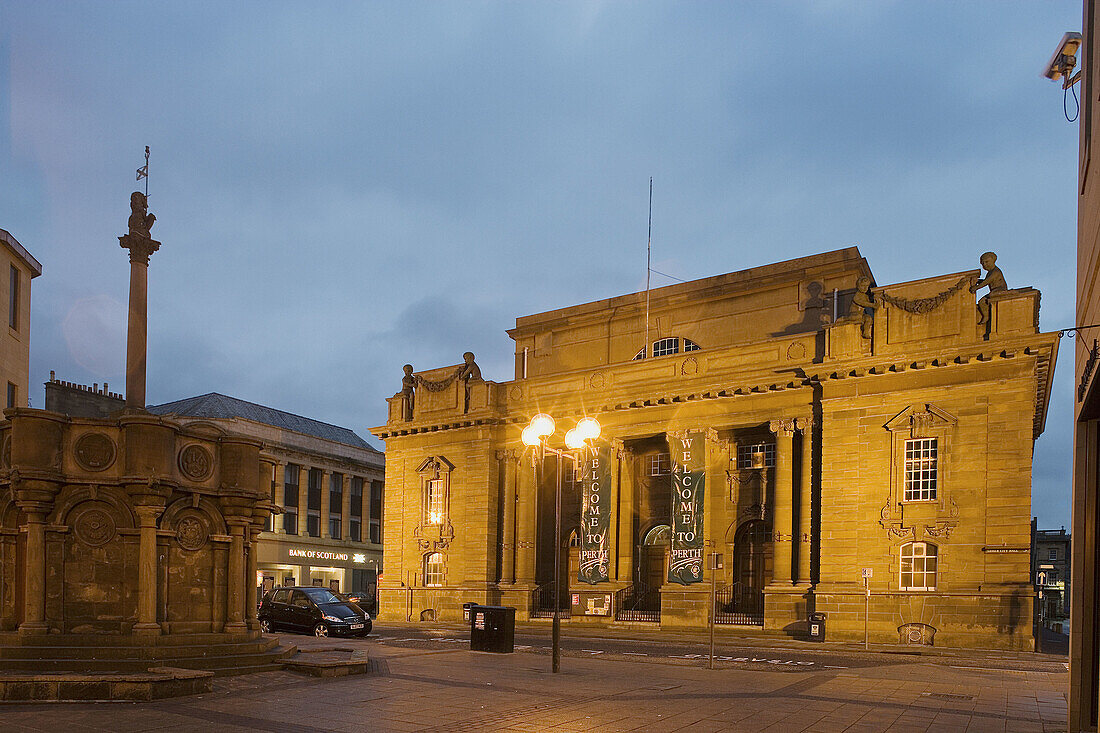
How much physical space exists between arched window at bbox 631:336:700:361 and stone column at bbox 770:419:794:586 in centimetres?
960

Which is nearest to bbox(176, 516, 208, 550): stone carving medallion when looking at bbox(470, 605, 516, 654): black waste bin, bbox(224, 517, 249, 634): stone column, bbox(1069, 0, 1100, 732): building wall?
bbox(224, 517, 249, 634): stone column

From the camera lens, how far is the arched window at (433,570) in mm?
47312

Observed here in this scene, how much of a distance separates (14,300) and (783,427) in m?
32.9

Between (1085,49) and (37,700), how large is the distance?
16.6 metres

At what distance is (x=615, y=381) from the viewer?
42.8 meters

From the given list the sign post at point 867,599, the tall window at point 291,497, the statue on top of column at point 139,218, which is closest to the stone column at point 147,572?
the statue on top of column at point 139,218

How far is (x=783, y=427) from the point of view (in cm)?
3681

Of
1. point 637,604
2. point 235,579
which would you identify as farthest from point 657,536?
point 235,579

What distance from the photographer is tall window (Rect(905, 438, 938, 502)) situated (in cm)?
3275

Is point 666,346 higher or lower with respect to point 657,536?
higher

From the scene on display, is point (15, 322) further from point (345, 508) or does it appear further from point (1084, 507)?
point (345, 508)

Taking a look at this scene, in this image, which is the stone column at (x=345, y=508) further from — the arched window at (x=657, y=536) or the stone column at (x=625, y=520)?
the stone column at (x=625, y=520)

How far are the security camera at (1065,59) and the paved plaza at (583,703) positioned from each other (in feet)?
30.7

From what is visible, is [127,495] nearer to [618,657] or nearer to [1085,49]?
[618,657]
